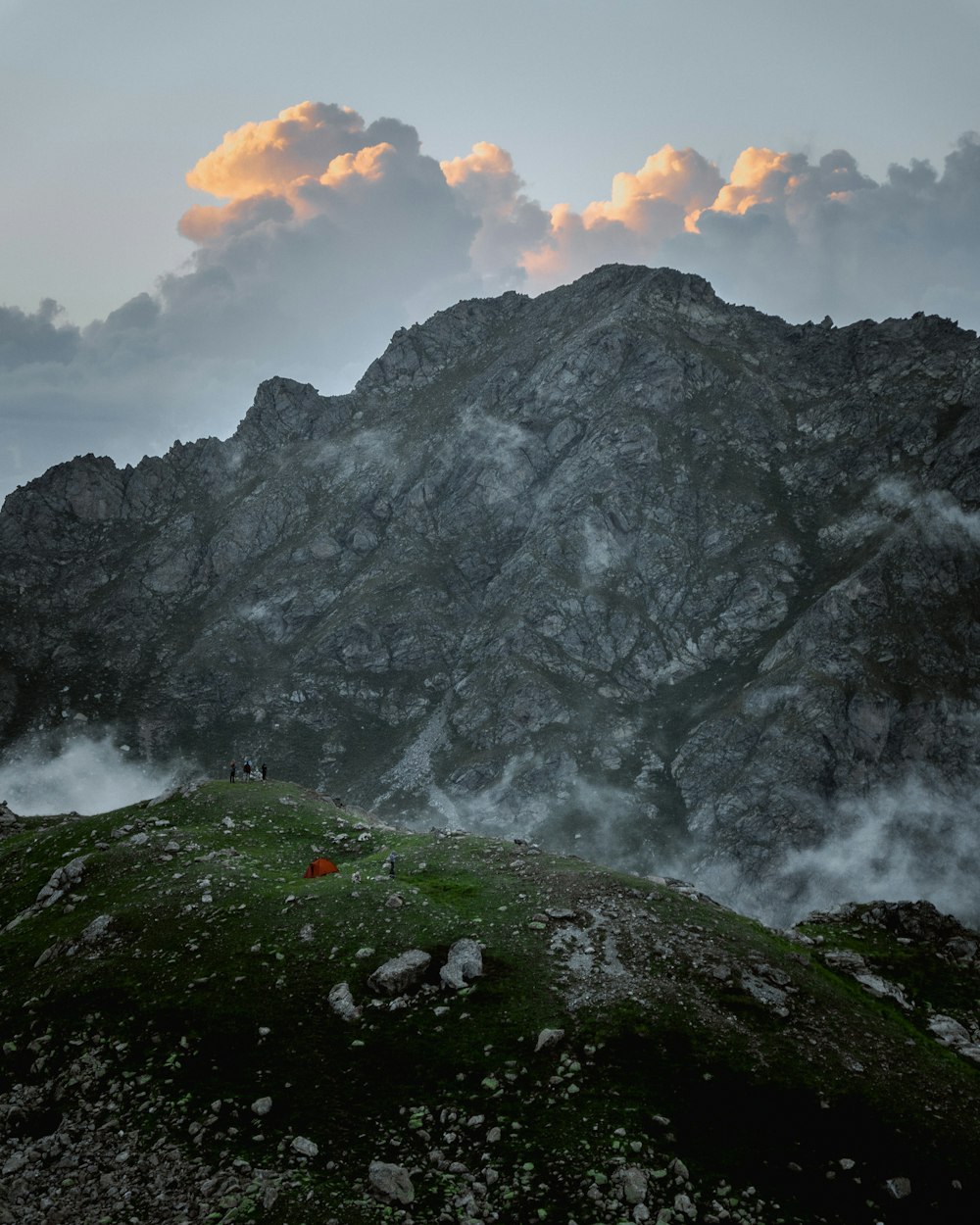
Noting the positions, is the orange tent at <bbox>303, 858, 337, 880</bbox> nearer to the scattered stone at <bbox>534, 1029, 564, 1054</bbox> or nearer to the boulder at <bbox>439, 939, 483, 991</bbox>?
the boulder at <bbox>439, 939, 483, 991</bbox>

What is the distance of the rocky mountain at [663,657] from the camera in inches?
5074

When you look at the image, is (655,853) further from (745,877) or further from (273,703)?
(273,703)

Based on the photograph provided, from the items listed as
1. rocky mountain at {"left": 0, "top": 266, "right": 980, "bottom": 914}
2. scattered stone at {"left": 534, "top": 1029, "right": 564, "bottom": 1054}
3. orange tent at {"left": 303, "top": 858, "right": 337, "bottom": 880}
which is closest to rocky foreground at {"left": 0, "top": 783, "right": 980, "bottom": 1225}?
scattered stone at {"left": 534, "top": 1029, "right": 564, "bottom": 1054}

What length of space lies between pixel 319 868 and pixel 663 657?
476ft

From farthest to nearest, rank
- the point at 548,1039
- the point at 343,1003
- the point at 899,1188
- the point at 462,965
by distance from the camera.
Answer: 1. the point at 462,965
2. the point at 343,1003
3. the point at 548,1039
4. the point at 899,1188

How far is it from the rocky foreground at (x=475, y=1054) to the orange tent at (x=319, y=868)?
4.71ft

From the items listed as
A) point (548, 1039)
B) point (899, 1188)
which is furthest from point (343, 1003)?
point (899, 1188)

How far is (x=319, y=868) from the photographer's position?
1175 inches

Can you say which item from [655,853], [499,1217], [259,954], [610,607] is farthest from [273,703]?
[499,1217]

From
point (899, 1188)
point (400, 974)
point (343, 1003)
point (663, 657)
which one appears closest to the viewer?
point (899, 1188)

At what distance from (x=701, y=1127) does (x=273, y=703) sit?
169037mm

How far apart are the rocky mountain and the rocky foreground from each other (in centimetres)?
10862

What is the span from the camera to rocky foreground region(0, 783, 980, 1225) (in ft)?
47.2

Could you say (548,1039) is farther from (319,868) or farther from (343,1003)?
(319,868)
